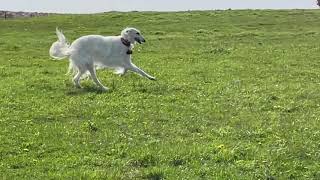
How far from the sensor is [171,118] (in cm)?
1375

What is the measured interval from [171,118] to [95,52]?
5.26 m

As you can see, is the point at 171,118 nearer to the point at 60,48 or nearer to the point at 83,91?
the point at 83,91

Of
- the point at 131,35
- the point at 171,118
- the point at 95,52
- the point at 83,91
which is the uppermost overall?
the point at 131,35

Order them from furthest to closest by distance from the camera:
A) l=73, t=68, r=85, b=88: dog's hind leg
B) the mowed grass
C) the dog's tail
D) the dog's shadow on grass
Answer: the dog's tail
l=73, t=68, r=85, b=88: dog's hind leg
the dog's shadow on grass
the mowed grass

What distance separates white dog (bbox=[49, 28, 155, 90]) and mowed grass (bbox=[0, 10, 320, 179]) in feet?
1.59

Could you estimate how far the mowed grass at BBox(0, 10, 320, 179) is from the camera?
10.0m

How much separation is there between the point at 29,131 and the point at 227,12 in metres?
42.9

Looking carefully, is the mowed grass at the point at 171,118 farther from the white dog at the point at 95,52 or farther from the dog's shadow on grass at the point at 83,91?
the white dog at the point at 95,52

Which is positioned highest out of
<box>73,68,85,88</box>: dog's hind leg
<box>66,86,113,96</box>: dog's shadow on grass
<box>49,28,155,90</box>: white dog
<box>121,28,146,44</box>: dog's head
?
<box>121,28,146,44</box>: dog's head

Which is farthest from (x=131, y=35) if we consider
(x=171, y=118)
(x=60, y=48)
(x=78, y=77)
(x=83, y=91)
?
(x=171, y=118)

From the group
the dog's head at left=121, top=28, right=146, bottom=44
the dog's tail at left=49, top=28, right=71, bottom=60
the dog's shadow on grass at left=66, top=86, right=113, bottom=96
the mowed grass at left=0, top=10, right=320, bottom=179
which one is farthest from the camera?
the dog's head at left=121, top=28, right=146, bottom=44

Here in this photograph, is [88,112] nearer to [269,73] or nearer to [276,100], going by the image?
[276,100]

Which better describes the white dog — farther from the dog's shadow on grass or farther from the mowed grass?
the mowed grass

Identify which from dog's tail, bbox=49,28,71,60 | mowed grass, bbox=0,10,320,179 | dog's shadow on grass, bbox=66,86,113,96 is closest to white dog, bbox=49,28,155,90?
dog's tail, bbox=49,28,71,60
